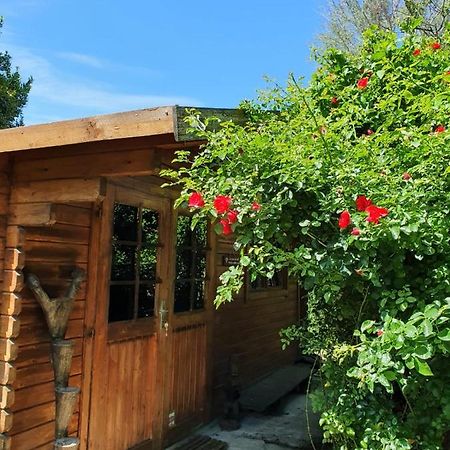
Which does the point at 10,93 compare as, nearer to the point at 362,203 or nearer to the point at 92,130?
the point at 92,130

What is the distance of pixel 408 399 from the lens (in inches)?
73.9

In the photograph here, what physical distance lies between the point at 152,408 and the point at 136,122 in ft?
7.81

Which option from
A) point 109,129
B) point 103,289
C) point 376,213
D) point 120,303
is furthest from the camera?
point 120,303

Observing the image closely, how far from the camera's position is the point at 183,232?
4.07 metres

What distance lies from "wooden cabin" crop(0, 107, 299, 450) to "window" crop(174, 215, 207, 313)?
15 millimetres

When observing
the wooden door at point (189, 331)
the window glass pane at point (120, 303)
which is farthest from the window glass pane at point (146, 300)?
the wooden door at point (189, 331)

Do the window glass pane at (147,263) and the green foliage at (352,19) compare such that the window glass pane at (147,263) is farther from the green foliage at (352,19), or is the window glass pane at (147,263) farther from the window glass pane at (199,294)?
the green foliage at (352,19)

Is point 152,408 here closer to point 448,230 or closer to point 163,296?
point 163,296

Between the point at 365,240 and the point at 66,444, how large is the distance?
2017mm

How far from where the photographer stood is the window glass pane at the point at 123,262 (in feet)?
10.6

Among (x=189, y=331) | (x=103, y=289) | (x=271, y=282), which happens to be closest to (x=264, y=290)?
(x=271, y=282)

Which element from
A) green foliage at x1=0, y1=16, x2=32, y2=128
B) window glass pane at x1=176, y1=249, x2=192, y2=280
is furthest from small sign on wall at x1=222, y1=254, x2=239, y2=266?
Answer: green foliage at x1=0, y1=16, x2=32, y2=128

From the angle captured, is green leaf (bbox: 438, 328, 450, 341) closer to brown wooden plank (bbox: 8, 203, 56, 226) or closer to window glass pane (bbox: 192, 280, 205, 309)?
brown wooden plank (bbox: 8, 203, 56, 226)

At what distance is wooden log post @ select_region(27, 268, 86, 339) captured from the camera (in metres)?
2.65
